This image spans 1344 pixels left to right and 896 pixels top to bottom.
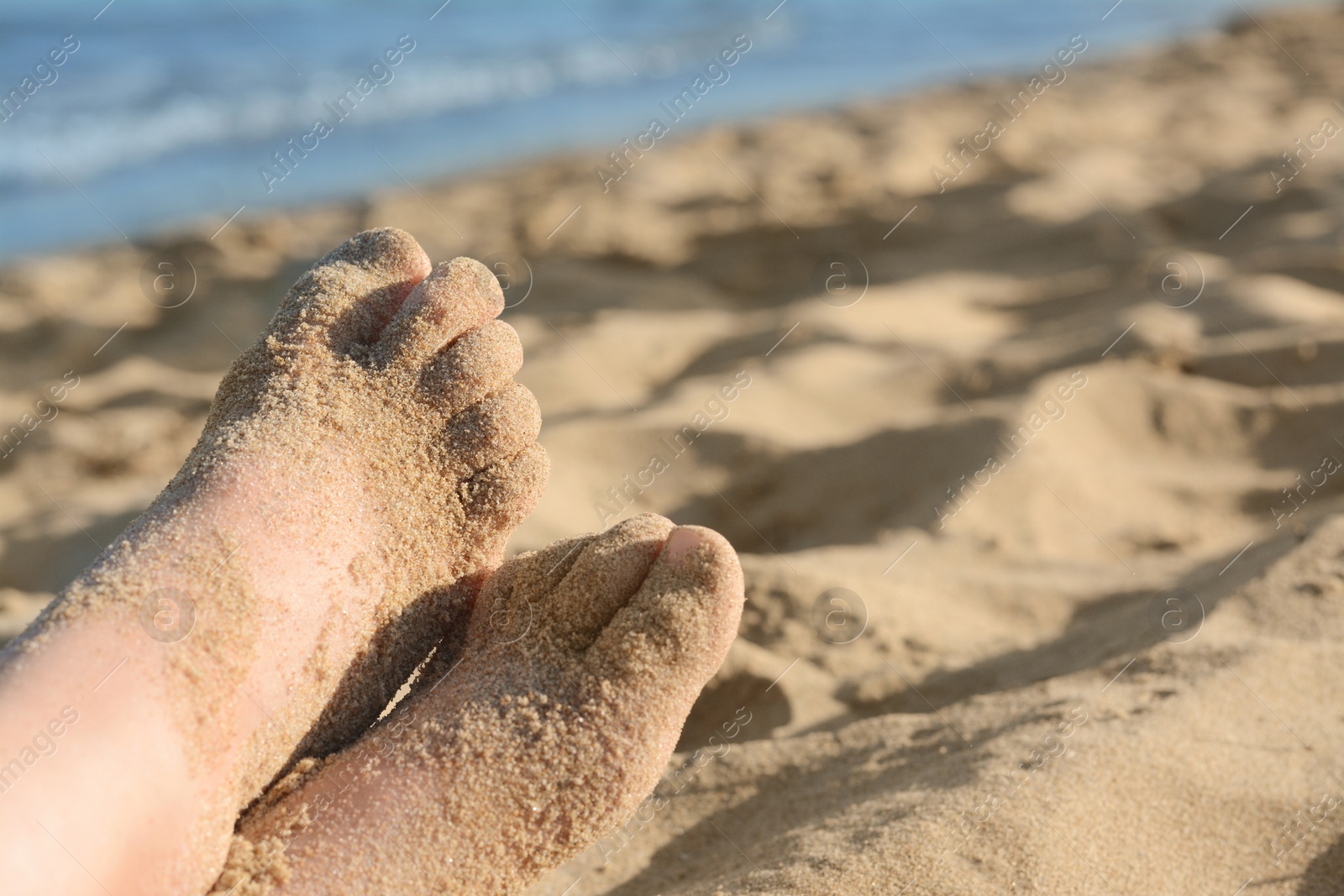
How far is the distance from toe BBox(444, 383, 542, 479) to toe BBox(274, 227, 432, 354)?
20 centimetres

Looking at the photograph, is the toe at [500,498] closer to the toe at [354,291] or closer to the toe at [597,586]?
the toe at [597,586]

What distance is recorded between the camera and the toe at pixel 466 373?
1493 millimetres

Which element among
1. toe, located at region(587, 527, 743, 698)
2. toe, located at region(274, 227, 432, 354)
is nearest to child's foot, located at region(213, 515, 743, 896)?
toe, located at region(587, 527, 743, 698)

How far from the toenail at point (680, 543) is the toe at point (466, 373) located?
14.1 inches

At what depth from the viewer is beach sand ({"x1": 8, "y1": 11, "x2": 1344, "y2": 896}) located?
1331mm

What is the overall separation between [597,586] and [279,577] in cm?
37

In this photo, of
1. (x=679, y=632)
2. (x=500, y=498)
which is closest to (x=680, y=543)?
(x=679, y=632)

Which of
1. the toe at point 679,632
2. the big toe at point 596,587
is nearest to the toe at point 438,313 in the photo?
the big toe at point 596,587

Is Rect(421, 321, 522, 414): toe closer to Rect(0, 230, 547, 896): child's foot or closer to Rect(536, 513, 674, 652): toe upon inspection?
Rect(0, 230, 547, 896): child's foot

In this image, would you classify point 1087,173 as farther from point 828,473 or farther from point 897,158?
point 828,473

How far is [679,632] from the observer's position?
1274mm

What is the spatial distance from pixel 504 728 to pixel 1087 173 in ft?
13.4

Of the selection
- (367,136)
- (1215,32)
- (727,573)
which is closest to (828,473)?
(727,573)

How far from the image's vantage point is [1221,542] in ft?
6.98
